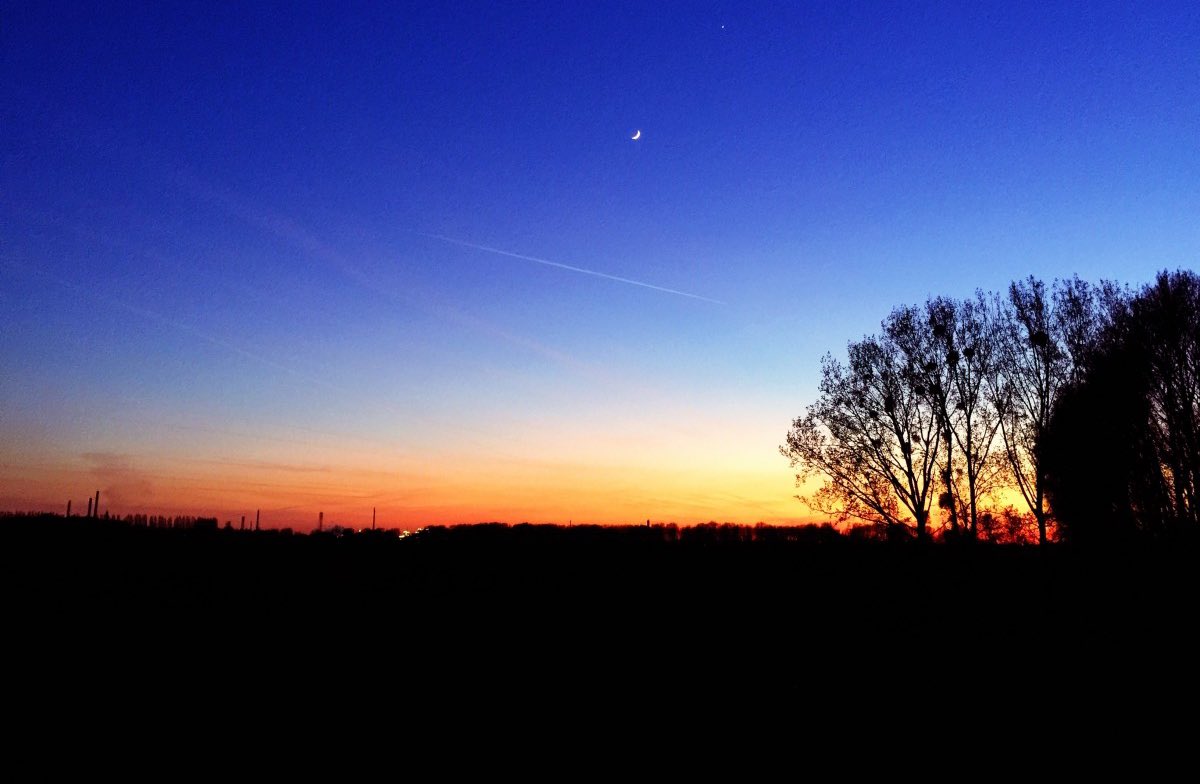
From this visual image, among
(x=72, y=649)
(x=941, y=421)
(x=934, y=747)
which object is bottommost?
(x=934, y=747)

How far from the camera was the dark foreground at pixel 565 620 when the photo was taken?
37.2ft

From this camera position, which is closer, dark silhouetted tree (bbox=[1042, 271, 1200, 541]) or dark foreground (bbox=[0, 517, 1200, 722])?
dark foreground (bbox=[0, 517, 1200, 722])

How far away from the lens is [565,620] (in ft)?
50.7

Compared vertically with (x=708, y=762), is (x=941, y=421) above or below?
above

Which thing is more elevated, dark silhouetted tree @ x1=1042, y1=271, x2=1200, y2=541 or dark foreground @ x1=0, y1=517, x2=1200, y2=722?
dark silhouetted tree @ x1=1042, y1=271, x2=1200, y2=541

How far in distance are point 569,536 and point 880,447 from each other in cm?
2199

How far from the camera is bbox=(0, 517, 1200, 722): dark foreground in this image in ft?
37.2

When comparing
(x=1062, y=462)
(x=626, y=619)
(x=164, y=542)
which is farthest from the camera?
(x=1062, y=462)

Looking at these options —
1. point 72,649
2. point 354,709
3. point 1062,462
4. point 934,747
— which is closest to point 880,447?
point 1062,462

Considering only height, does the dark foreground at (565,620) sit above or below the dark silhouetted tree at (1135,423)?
below

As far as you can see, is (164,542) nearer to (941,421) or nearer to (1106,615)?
(1106,615)

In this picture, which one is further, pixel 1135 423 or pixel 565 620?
pixel 1135 423

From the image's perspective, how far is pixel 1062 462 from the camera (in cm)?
3319

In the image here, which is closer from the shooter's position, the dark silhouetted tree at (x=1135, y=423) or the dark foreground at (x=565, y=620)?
the dark foreground at (x=565, y=620)
